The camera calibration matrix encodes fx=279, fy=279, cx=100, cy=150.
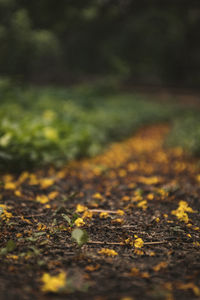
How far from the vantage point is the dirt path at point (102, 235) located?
4.65 ft

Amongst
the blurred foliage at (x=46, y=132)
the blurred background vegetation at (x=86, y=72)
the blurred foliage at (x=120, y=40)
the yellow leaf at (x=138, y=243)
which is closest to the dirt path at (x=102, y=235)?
the yellow leaf at (x=138, y=243)

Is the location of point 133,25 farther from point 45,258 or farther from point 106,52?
point 45,258

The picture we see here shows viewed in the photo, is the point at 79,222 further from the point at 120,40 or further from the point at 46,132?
the point at 120,40

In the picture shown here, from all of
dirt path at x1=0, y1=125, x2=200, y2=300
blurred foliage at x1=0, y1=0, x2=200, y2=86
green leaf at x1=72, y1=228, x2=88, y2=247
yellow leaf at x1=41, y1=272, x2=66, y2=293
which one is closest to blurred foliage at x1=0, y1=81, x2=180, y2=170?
dirt path at x1=0, y1=125, x2=200, y2=300

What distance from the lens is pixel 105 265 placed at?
1654 mm

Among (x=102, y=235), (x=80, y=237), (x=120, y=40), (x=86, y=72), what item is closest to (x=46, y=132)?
(x=102, y=235)

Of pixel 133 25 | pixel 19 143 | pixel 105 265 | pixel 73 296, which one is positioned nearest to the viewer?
pixel 73 296

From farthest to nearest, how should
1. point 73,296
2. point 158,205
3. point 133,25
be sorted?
point 133,25
point 158,205
point 73,296

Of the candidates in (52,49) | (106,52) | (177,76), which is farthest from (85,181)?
(177,76)

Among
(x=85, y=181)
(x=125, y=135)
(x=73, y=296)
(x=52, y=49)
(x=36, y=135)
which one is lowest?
(x=73, y=296)

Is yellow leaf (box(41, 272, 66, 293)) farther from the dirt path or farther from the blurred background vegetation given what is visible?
the blurred background vegetation

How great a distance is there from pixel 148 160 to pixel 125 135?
2.48m

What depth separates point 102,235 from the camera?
81.5 inches

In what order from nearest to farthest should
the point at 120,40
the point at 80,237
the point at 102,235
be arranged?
the point at 80,237 < the point at 102,235 < the point at 120,40
